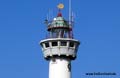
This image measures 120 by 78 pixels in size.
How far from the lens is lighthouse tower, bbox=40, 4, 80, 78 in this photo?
9544cm

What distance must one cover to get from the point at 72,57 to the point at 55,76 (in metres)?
5.65

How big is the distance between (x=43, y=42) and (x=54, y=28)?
383cm

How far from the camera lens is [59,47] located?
9569cm

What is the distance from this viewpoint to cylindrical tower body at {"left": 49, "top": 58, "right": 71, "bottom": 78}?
9512 cm

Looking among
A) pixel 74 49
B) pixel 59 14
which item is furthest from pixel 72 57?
pixel 59 14

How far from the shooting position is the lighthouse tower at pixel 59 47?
9544 cm

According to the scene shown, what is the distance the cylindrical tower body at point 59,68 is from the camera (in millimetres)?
95119

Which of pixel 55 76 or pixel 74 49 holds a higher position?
pixel 74 49

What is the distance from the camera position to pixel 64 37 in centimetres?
9738

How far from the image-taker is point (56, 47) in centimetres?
9594

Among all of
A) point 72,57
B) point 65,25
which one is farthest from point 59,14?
point 72,57

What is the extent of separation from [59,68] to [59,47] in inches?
171

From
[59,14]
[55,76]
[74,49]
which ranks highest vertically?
[59,14]

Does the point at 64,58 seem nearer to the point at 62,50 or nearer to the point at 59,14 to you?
the point at 62,50
